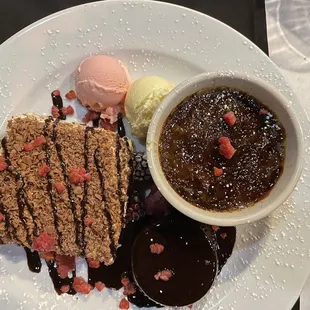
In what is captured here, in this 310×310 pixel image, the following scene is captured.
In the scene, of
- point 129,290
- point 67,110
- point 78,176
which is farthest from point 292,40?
point 129,290

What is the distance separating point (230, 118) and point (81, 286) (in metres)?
0.78

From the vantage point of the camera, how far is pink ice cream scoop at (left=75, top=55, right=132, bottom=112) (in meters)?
1.65

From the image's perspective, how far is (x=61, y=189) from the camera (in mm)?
1525

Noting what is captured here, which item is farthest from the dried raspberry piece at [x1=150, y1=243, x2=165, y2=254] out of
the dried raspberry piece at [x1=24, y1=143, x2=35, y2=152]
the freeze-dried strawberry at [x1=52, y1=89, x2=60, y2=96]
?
A: the freeze-dried strawberry at [x1=52, y1=89, x2=60, y2=96]

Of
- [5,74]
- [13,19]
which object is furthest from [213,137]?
[13,19]

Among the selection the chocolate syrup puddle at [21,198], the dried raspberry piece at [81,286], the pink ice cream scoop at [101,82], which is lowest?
the dried raspberry piece at [81,286]

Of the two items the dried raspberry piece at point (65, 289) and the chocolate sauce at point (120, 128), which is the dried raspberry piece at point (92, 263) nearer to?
the dried raspberry piece at point (65, 289)

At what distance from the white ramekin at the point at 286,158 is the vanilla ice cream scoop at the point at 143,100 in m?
0.17

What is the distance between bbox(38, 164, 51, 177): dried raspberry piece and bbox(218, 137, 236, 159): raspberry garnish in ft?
1.78

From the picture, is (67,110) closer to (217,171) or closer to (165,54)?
(165,54)

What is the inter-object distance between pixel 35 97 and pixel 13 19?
1.43 ft

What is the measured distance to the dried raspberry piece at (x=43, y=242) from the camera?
1.54 metres

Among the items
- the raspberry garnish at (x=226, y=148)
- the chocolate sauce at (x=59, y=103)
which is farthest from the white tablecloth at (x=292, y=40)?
the chocolate sauce at (x=59, y=103)

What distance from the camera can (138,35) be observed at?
1.70 meters
